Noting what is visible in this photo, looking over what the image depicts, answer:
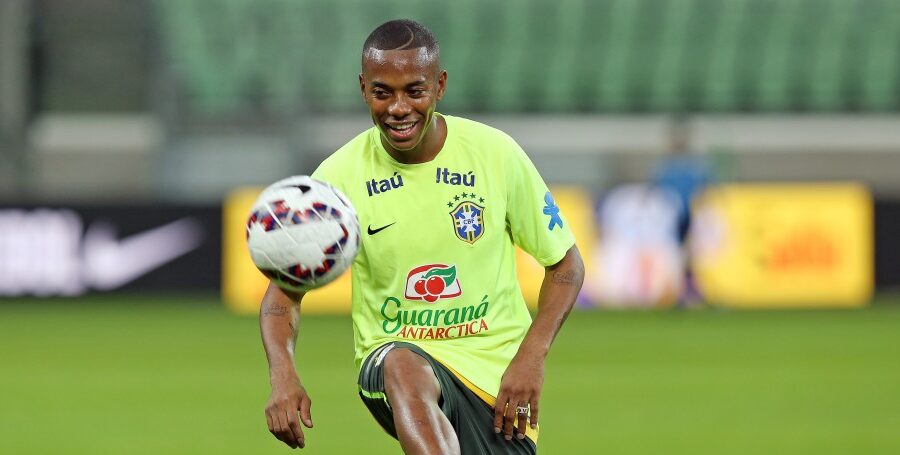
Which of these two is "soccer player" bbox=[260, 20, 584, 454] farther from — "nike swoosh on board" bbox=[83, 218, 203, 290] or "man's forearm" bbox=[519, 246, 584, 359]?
"nike swoosh on board" bbox=[83, 218, 203, 290]

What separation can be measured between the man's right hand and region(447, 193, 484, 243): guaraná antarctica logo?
0.71 meters

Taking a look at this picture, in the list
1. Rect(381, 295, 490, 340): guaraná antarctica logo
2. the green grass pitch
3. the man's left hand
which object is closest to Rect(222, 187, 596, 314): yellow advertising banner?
the green grass pitch

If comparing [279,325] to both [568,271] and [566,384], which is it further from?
[566,384]

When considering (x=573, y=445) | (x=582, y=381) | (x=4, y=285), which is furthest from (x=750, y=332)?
(x=4, y=285)

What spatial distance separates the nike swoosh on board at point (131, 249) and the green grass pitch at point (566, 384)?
0.53 metres


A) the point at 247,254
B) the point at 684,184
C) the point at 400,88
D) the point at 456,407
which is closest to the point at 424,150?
the point at 400,88

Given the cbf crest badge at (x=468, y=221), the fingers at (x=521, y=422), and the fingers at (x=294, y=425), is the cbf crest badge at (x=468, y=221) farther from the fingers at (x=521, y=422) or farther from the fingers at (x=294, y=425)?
the fingers at (x=294, y=425)

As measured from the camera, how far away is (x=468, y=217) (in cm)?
480

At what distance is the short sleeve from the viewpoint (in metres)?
4.87

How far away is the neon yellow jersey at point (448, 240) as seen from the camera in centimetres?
478

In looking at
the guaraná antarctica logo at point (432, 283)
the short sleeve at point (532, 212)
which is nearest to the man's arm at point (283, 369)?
the guaraná antarctica logo at point (432, 283)

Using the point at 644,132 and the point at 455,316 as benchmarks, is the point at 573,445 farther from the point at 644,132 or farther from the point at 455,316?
the point at 644,132

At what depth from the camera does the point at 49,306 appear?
17578 mm

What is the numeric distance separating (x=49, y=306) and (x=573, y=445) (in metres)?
10.5
